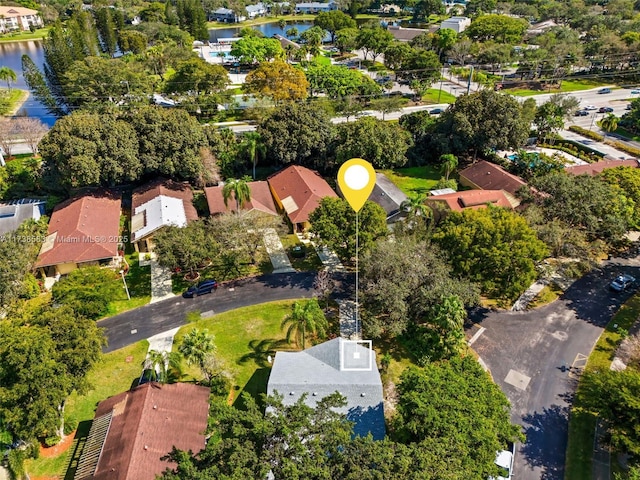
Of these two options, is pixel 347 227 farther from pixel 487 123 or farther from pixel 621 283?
pixel 487 123

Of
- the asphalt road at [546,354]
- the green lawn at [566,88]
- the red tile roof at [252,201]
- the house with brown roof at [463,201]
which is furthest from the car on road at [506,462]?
the green lawn at [566,88]

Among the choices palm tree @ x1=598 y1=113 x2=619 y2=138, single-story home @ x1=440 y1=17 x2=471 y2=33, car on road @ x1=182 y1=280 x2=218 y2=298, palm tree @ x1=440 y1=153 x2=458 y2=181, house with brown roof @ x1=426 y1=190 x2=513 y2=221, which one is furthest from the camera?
single-story home @ x1=440 y1=17 x2=471 y2=33

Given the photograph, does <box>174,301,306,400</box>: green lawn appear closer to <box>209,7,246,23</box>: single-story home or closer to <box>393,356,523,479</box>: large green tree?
<box>393,356,523,479</box>: large green tree

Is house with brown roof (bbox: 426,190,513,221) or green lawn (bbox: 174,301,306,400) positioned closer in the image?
green lawn (bbox: 174,301,306,400)

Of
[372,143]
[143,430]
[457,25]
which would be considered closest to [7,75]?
[372,143]

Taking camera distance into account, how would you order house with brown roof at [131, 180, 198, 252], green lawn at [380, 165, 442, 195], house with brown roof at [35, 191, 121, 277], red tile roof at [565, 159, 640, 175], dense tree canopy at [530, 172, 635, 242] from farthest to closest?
green lawn at [380, 165, 442, 195], red tile roof at [565, 159, 640, 175], house with brown roof at [131, 180, 198, 252], house with brown roof at [35, 191, 121, 277], dense tree canopy at [530, 172, 635, 242]

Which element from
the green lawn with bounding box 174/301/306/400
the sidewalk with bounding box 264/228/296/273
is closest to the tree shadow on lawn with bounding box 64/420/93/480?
the green lawn with bounding box 174/301/306/400
